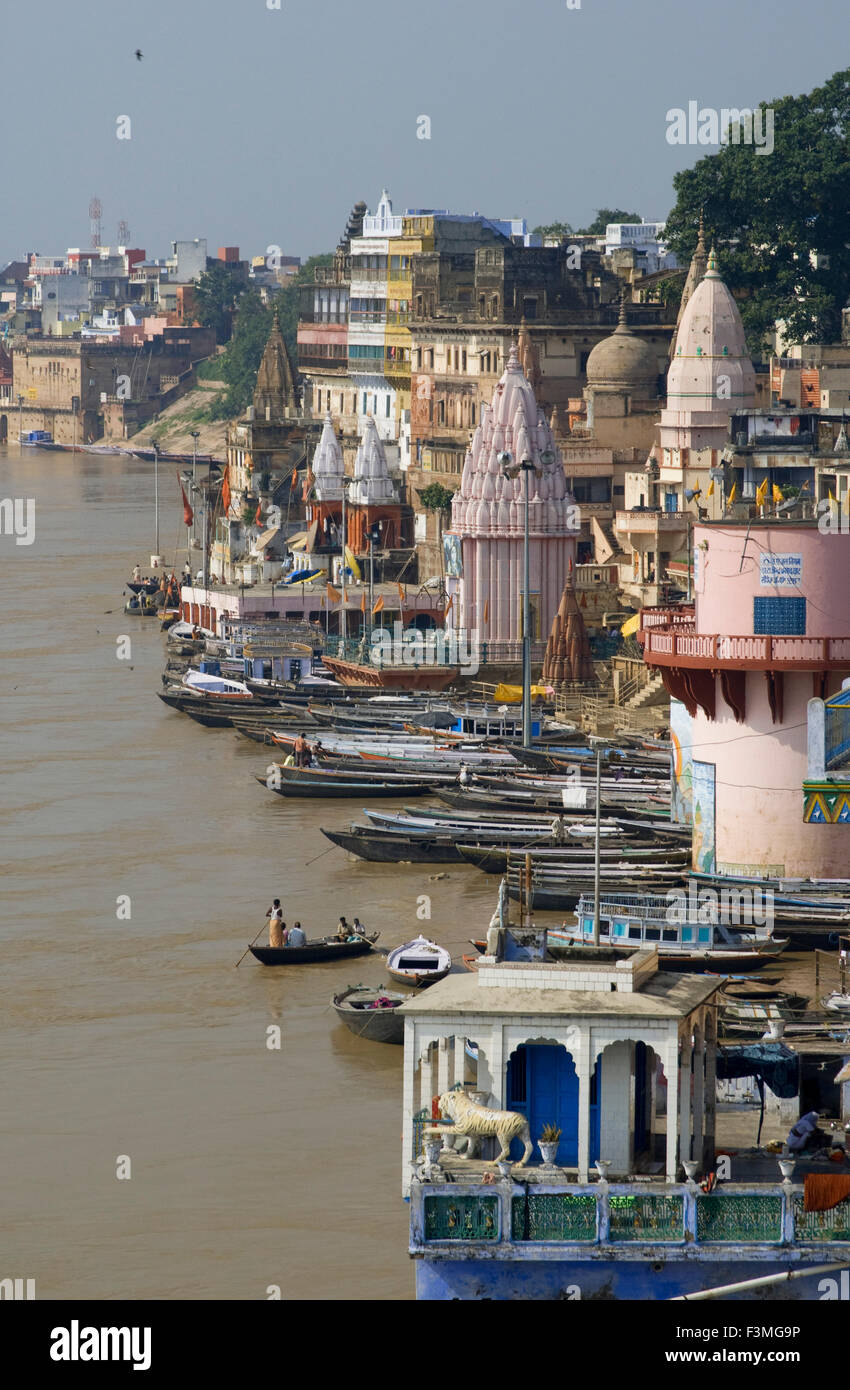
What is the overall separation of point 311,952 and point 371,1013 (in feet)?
13.8

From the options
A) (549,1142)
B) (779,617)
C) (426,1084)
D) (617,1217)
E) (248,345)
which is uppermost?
(248,345)

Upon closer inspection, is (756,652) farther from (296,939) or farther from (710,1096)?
(710,1096)

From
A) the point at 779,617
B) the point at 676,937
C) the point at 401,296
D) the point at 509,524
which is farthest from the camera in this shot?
the point at 401,296

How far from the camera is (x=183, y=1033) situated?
1187 inches

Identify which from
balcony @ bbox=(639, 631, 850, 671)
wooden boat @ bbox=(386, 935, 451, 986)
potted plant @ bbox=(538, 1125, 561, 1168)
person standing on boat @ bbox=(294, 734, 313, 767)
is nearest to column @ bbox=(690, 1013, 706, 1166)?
potted plant @ bbox=(538, 1125, 561, 1168)

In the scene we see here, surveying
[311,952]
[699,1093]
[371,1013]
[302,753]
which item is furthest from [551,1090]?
[302,753]

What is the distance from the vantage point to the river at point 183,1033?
2280 cm

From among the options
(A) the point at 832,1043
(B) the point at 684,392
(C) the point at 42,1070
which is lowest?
(C) the point at 42,1070

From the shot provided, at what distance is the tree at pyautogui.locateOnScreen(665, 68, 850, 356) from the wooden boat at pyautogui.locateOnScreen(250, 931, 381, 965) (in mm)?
50767

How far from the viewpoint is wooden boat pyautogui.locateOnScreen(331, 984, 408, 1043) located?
2914 centimetres

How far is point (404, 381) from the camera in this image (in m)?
95.6

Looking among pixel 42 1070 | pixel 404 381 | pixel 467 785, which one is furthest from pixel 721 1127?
pixel 404 381
